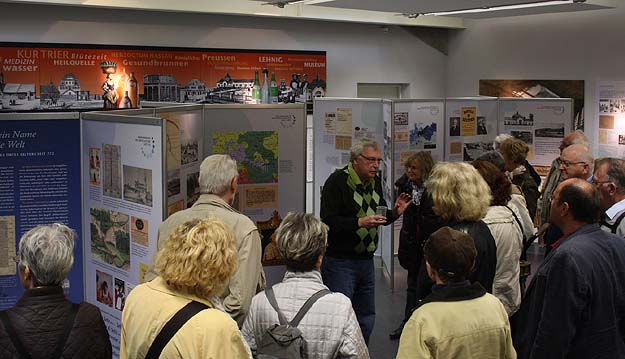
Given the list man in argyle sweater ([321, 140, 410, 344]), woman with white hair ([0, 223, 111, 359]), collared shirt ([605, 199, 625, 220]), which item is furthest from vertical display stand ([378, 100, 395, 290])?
woman with white hair ([0, 223, 111, 359])

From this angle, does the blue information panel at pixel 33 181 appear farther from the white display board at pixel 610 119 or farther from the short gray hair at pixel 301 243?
the white display board at pixel 610 119

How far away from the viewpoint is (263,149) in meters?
5.21

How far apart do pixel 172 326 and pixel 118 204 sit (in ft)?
5.50

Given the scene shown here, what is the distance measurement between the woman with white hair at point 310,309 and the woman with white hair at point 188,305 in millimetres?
274

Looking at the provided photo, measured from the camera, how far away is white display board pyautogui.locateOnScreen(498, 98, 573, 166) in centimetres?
856

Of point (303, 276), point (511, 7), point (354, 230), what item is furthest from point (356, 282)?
point (511, 7)

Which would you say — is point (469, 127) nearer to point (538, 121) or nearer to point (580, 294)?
point (538, 121)

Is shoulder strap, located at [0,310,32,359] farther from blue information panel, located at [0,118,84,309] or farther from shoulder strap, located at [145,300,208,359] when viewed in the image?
blue information panel, located at [0,118,84,309]

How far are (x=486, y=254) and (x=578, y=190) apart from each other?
0.63m

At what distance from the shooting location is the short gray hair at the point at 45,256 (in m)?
2.46

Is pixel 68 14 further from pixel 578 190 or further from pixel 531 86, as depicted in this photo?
pixel 578 190


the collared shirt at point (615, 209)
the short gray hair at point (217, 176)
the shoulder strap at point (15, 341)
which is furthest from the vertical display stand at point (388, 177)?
the shoulder strap at point (15, 341)

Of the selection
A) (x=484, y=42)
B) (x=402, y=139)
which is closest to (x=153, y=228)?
(x=402, y=139)

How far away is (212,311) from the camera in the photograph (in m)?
2.32
